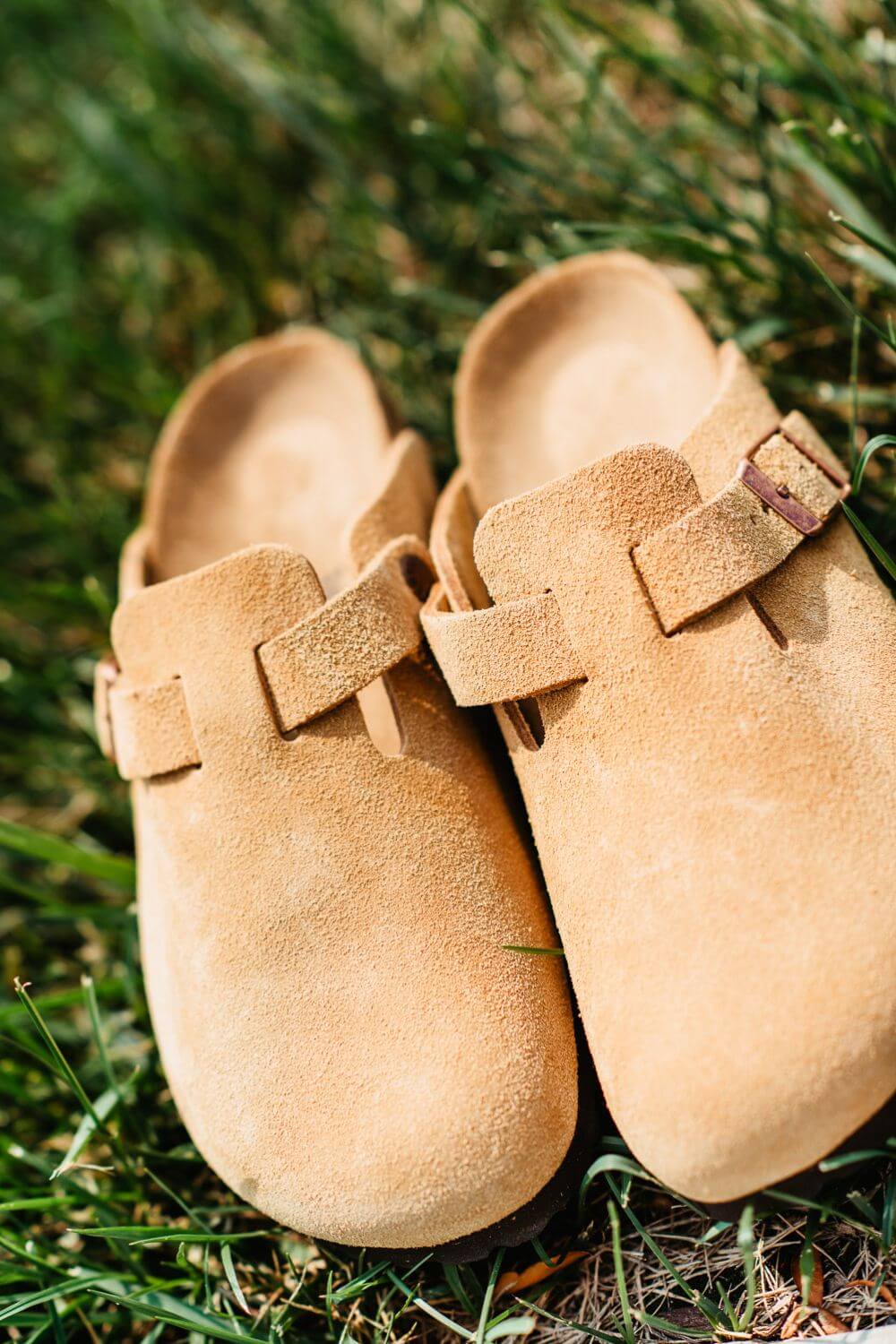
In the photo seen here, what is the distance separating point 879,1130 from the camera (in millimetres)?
1204

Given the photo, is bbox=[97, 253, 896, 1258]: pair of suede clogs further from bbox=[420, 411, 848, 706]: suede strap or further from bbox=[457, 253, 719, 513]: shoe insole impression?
bbox=[457, 253, 719, 513]: shoe insole impression

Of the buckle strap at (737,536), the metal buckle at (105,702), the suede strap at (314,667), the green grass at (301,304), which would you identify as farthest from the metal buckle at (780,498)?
the metal buckle at (105,702)

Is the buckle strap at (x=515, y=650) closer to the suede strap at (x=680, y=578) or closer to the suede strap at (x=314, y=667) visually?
the suede strap at (x=680, y=578)

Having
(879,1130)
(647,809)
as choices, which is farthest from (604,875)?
(879,1130)

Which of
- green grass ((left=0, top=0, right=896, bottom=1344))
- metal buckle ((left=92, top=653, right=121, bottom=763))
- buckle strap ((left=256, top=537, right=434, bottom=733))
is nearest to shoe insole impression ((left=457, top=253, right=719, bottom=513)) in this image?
green grass ((left=0, top=0, right=896, bottom=1344))

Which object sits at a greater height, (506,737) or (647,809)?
(647,809)

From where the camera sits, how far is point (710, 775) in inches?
53.5

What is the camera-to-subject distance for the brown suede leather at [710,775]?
3.93ft

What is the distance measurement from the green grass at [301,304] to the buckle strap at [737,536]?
0.10 meters

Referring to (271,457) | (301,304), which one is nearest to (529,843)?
(271,457)

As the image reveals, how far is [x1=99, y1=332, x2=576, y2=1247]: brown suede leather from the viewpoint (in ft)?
4.36

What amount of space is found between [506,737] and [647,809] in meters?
0.28

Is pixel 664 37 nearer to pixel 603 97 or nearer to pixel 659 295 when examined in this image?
pixel 603 97

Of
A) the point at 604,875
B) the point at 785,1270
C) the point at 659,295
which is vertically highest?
the point at 659,295
